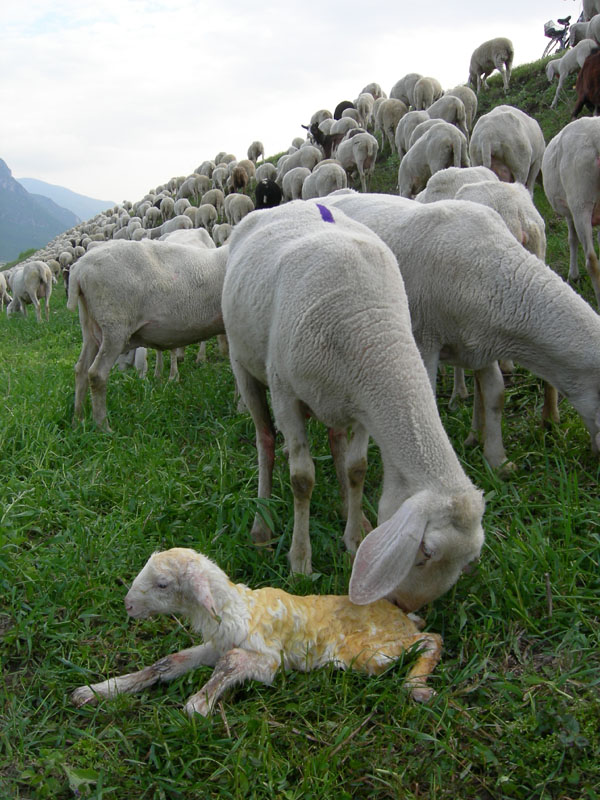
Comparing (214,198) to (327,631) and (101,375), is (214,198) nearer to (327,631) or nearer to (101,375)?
(101,375)

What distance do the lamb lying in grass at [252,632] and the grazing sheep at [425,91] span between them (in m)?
16.4

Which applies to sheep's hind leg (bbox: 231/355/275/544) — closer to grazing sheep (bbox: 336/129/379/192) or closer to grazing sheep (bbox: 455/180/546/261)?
grazing sheep (bbox: 455/180/546/261)

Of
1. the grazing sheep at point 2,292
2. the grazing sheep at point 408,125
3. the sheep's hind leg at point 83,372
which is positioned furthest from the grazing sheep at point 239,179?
the sheep's hind leg at point 83,372

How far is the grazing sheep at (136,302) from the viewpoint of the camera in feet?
18.1

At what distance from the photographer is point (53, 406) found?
564 centimetres

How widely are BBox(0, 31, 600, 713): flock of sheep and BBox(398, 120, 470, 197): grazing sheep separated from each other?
2650 mm

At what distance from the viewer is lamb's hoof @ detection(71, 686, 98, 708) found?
2307mm

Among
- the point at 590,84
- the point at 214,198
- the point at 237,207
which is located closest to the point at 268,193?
the point at 237,207

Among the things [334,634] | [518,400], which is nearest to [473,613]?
[334,634]

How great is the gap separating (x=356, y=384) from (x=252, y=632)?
98 centimetres

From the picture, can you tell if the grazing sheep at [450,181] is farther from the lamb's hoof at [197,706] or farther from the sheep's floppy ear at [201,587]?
the lamb's hoof at [197,706]

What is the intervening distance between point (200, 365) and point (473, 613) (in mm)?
5382

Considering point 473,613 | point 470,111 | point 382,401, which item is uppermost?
point 470,111

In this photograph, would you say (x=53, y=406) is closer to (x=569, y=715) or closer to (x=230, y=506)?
(x=230, y=506)
